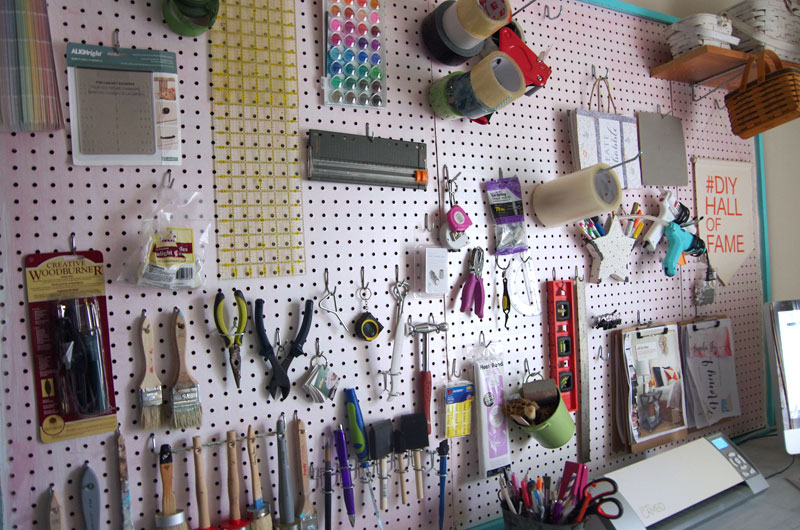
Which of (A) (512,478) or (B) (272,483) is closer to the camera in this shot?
(B) (272,483)

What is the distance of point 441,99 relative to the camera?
113 centimetres

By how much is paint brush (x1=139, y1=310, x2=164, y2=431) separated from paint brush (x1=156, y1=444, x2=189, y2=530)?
0.16 feet

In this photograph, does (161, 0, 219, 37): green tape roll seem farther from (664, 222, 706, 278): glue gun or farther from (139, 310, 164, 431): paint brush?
(664, 222, 706, 278): glue gun

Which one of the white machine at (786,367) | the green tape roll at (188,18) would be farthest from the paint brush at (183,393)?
the white machine at (786,367)

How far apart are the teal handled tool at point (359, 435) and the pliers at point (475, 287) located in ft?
1.07

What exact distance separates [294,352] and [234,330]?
0.39 feet

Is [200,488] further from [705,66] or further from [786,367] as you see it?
[705,66]

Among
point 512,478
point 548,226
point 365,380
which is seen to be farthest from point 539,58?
point 512,478

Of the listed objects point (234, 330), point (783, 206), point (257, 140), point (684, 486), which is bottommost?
point (684, 486)

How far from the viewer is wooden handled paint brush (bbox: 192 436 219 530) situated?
89 cm

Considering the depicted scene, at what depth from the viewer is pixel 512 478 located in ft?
3.64

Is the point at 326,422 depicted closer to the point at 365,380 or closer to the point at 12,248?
the point at 365,380

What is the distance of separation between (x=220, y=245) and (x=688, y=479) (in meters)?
1.23

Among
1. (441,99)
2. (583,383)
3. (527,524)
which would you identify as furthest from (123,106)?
(583,383)
